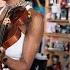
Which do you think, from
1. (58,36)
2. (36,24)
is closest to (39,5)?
(58,36)

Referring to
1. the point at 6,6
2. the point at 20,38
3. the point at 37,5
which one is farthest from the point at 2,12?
the point at 37,5

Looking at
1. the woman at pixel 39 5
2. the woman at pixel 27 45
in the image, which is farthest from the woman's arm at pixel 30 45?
the woman at pixel 39 5

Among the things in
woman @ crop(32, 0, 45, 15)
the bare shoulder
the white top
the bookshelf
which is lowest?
the bookshelf

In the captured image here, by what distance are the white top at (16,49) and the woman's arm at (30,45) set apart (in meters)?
0.02

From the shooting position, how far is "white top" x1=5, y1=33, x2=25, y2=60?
1145 millimetres

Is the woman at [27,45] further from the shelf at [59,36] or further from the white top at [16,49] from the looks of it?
the shelf at [59,36]

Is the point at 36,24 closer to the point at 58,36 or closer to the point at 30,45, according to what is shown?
the point at 30,45

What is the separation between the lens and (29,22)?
46.1 inches

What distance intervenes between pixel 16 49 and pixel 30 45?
8 centimetres

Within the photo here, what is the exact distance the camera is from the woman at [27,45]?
1.11 meters

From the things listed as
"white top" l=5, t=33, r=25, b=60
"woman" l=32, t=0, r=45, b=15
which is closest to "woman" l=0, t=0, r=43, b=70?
"white top" l=5, t=33, r=25, b=60

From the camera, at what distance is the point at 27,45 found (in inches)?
45.2

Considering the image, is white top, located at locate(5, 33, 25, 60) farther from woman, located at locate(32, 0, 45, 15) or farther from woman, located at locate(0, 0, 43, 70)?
woman, located at locate(32, 0, 45, 15)

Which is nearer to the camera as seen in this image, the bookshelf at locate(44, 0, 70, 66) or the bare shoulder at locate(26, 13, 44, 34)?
the bare shoulder at locate(26, 13, 44, 34)
